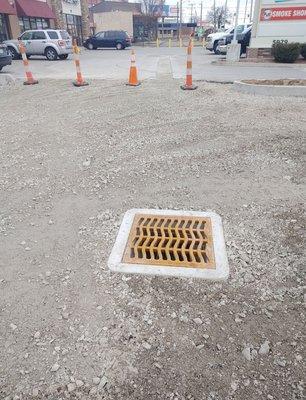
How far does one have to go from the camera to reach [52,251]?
2994 millimetres

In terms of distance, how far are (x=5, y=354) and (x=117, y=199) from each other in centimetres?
203

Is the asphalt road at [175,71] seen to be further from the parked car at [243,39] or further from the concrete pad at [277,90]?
the parked car at [243,39]

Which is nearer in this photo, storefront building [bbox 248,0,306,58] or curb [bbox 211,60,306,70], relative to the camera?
curb [bbox 211,60,306,70]

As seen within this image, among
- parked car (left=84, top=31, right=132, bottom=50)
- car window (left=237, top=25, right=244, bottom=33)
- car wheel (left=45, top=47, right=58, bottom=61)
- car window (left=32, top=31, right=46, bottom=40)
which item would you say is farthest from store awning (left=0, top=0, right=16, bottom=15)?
car window (left=237, top=25, right=244, bottom=33)

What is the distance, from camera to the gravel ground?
6.40ft

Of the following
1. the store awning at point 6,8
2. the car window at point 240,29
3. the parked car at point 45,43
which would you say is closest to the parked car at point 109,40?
the store awning at point 6,8

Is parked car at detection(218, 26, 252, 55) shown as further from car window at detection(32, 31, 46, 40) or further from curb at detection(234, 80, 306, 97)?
curb at detection(234, 80, 306, 97)

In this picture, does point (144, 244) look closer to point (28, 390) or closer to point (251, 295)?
point (251, 295)

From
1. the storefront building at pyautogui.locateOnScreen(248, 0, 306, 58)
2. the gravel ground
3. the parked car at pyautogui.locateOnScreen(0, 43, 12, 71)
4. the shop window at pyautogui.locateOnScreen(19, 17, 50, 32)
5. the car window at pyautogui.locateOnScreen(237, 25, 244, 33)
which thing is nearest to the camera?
the gravel ground

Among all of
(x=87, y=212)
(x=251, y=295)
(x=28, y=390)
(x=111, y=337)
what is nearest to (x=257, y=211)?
(x=251, y=295)

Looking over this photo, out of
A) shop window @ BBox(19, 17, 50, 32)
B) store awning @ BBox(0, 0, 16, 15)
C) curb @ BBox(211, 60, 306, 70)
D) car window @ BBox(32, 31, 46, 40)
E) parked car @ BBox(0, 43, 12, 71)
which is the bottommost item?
curb @ BBox(211, 60, 306, 70)

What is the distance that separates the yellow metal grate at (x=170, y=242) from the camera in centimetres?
280

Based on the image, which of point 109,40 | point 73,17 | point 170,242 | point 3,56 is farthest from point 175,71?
point 73,17

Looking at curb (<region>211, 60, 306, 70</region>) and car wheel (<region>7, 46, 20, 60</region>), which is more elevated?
car wheel (<region>7, 46, 20, 60</region>)
